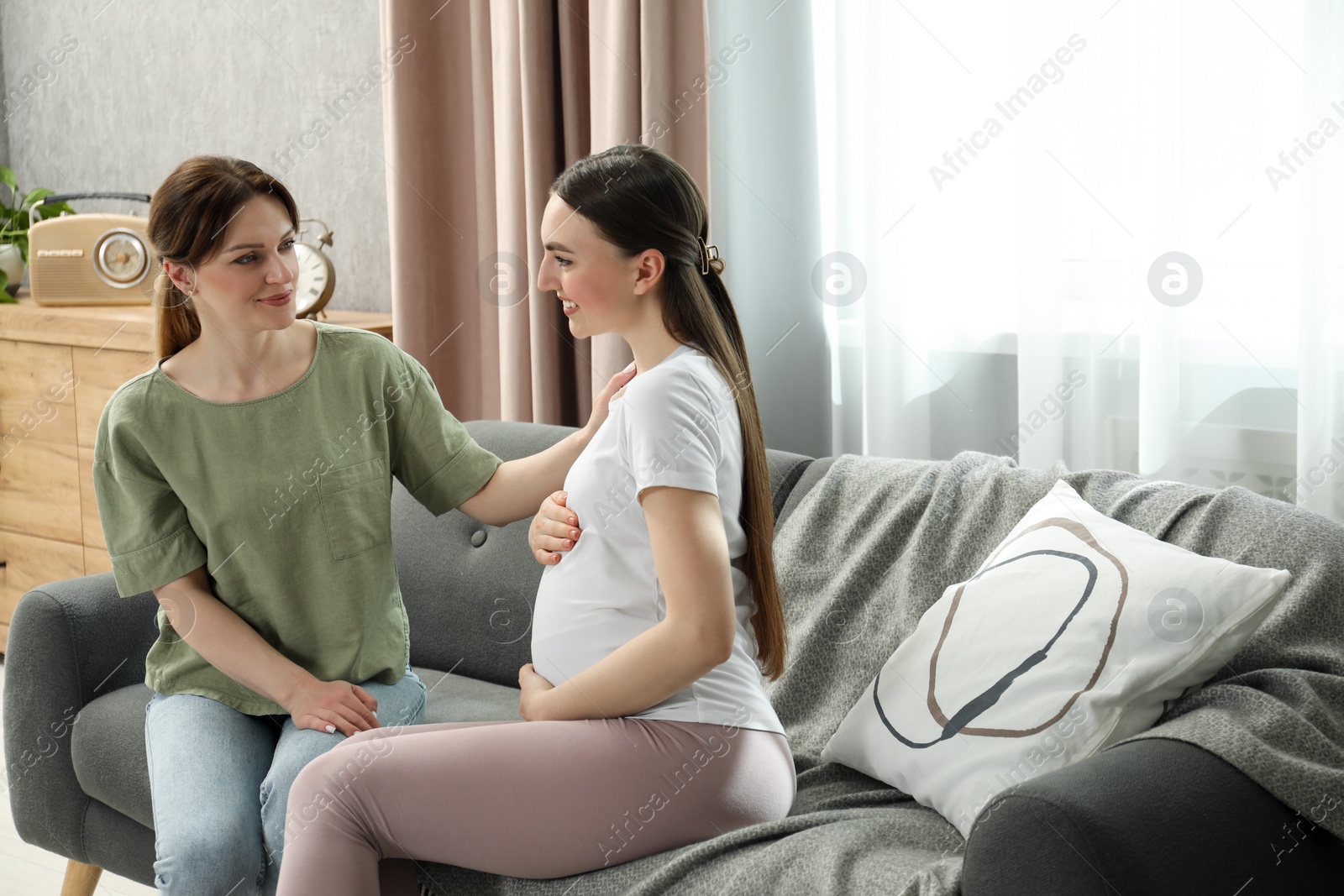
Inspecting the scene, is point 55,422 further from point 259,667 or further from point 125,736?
point 259,667

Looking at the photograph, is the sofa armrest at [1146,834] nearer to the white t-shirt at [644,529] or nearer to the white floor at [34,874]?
the white t-shirt at [644,529]

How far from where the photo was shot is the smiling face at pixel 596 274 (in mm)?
1254

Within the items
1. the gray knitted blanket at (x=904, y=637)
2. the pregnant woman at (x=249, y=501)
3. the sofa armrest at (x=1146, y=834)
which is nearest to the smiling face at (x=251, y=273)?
the pregnant woman at (x=249, y=501)

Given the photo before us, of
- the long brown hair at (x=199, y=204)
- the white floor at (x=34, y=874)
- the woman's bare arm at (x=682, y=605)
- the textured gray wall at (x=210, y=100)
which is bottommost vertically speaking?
the white floor at (x=34, y=874)

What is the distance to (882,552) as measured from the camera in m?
1.66

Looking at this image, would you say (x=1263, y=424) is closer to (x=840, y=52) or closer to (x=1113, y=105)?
(x=1113, y=105)

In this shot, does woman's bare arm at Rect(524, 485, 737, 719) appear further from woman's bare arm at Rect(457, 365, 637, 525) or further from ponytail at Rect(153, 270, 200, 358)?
ponytail at Rect(153, 270, 200, 358)

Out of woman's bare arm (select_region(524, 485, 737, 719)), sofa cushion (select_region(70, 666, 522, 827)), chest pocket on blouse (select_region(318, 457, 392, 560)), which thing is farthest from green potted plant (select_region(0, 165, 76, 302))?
woman's bare arm (select_region(524, 485, 737, 719))

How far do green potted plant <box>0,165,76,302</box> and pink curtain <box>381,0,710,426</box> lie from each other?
1227 mm

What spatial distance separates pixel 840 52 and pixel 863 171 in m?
0.23

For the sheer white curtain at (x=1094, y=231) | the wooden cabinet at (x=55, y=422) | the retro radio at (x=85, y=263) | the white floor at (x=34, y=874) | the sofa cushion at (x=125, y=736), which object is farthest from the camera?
the retro radio at (x=85, y=263)

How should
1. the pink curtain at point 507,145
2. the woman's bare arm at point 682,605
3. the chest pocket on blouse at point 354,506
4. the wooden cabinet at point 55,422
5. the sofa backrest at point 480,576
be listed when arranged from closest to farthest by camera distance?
the woman's bare arm at point 682,605 → the chest pocket on blouse at point 354,506 → the sofa backrest at point 480,576 → the pink curtain at point 507,145 → the wooden cabinet at point 55,422

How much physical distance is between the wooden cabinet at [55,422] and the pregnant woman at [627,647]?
158 centimetres

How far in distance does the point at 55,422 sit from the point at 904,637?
2.25 m
